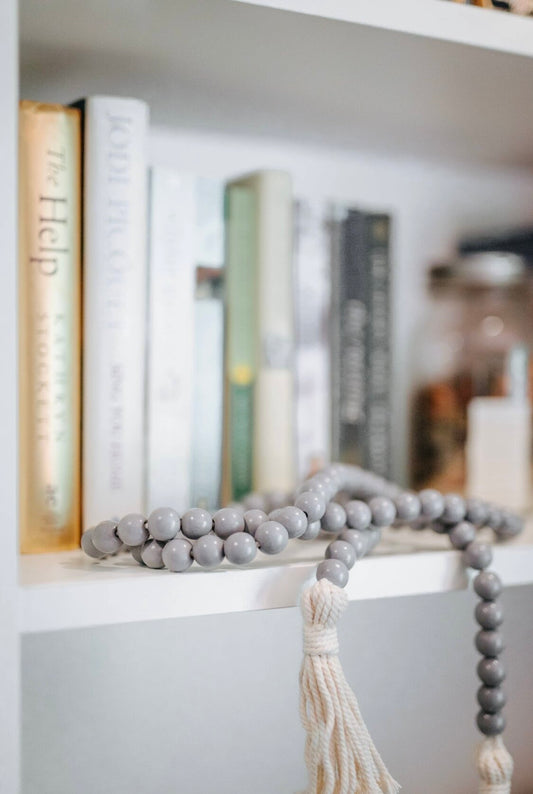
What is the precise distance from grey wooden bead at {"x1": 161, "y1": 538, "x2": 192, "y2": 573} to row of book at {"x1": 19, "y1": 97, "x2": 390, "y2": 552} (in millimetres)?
107

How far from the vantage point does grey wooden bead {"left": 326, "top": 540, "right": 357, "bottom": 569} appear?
471mm

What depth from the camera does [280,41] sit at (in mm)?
538

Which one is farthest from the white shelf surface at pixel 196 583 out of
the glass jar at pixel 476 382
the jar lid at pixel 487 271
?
the jar lid at pixel 487 271

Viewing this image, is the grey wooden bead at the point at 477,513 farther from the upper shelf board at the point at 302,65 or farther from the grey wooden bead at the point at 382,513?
the upper shelf board at the point at 302,65

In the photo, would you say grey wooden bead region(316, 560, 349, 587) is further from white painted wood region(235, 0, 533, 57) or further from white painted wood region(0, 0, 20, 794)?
white painted wood region(235, 0, 533, 57)

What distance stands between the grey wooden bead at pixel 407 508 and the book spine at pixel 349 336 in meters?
0.20

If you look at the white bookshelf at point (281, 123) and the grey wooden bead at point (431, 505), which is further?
the grey wooden bead at point (431, 505)

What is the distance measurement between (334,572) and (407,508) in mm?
93

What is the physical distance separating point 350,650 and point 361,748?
0.25 metres

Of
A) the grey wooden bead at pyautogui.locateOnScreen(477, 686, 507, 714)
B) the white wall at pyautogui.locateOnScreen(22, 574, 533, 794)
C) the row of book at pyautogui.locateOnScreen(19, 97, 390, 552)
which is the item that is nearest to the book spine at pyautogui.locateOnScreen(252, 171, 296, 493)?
the row of book at pyautogui.locateOnScreen(19, 97, 390, 552)

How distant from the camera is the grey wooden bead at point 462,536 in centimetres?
53

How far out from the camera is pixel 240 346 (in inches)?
26.5

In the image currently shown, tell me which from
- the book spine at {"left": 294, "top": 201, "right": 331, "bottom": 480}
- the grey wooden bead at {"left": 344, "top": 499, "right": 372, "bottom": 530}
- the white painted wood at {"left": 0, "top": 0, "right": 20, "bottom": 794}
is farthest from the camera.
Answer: the book spine at {"left": 294, "top": 201, "right": 331, "bottom": 480}

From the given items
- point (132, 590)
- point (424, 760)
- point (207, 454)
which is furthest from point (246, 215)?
point (424, 760)
